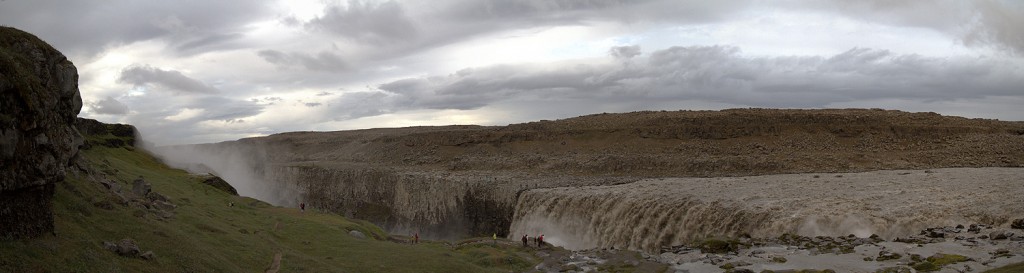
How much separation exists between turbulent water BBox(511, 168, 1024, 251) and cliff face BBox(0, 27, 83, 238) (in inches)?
1197

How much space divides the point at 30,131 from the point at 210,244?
448 inches

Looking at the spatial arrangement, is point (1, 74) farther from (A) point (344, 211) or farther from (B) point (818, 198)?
(A) point (344, 211)

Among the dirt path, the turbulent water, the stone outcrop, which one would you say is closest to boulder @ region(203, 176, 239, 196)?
the stone outcrop

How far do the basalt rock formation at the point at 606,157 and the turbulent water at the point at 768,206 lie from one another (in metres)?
1.65

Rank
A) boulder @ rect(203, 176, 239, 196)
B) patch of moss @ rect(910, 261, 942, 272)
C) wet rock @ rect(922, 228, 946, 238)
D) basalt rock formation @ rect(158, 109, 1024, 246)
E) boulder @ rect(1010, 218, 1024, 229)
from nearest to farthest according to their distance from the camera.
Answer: patch of moss @ rect(910, 261, 942, 272) < boulder @ rect(1010, 218, 1024, 229) < wet rock @ rect(922, 228, 946, 238) < boulder @ rect(203, 176, 239, 196) < basalt rock formation @ rect(158, 109, 1024, 246)

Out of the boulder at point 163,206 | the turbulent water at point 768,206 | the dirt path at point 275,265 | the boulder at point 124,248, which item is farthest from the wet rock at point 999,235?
the boulder at point 163,206

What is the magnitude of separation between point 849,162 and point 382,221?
49.1 m

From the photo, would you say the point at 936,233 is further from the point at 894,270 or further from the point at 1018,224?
the point at 894,270

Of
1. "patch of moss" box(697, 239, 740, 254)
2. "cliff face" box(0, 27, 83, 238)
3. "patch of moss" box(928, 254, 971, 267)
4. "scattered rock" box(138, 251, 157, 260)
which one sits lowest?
"patch of moss" box(697, 239, 740, 254)

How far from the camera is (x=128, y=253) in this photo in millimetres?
22250

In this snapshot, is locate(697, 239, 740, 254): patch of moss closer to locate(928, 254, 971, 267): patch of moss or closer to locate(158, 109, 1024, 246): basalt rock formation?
locate(158, 109, 1024, 246): basalt rock formation

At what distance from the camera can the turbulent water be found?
32.8 meters

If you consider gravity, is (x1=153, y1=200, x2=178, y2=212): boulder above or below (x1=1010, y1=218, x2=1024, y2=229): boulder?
above

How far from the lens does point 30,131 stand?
19.0 meters
